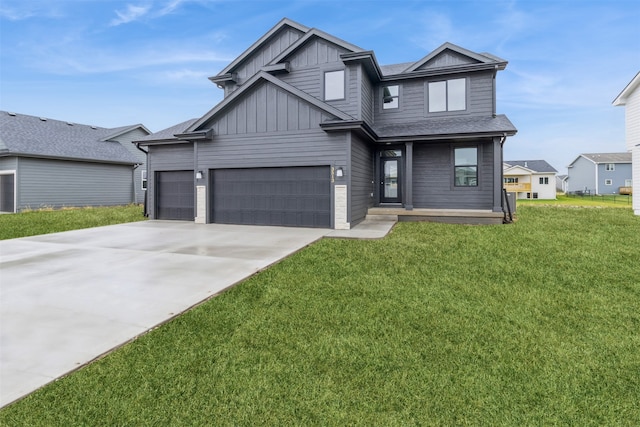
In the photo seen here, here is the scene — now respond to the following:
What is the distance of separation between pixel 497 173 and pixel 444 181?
2.06 m

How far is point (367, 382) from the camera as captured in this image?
2574 millimetres

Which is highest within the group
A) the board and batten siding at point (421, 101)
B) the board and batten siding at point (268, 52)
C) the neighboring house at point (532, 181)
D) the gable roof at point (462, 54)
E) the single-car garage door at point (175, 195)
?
the board and batten siding at point (268, 52)

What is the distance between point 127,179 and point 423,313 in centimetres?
2509

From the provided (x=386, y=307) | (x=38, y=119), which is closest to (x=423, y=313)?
(x=386, y=307)

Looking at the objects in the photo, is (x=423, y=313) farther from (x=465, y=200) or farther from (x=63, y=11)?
(x=63, y=11)

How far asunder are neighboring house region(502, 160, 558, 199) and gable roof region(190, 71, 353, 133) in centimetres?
3454

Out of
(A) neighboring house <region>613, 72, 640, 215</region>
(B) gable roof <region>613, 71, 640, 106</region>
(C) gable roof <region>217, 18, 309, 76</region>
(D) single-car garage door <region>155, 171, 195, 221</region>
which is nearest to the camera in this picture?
(D) single-car garage door <region>155, 171, 195, 221</region>

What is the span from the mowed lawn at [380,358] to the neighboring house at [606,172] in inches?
1937

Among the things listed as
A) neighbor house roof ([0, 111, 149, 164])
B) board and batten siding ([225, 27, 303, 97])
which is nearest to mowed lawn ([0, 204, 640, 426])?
board and batten siding ([225, 27, 303, 97])

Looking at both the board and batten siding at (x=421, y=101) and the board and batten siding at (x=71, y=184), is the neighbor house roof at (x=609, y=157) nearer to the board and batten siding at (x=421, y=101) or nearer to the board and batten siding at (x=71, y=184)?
the board and batten siding at (x=421, y=101)

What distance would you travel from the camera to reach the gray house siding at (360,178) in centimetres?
1109

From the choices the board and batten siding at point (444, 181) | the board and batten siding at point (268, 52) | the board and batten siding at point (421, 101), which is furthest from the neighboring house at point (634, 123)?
the board and batten siding at point (268, 52)

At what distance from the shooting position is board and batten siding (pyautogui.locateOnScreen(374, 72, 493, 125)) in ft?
43.1

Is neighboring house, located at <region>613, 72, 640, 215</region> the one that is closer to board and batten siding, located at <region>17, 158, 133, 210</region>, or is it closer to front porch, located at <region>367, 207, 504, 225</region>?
front porch, located at <region>367, 207, 504, 225</region>
